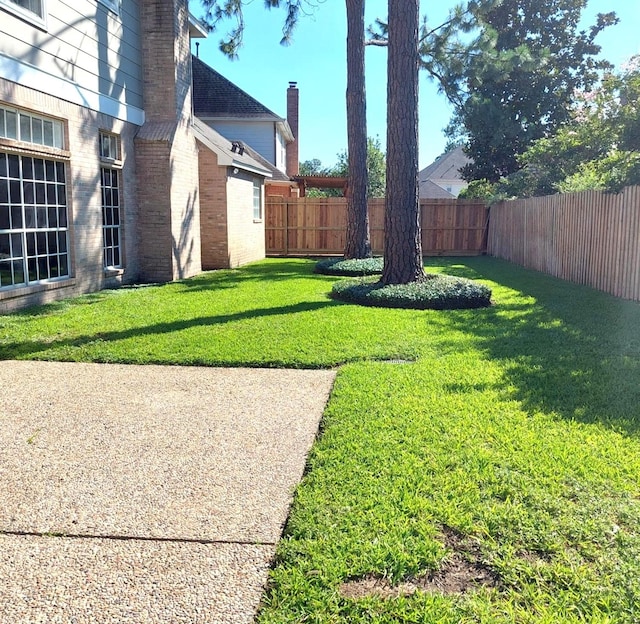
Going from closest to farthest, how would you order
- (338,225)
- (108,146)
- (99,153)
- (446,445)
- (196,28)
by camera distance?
(446,445) → (99,153) → (108,146) → (196,28) → (338,225)

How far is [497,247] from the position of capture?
67.0ft

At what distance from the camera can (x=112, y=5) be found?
11367 millimetres

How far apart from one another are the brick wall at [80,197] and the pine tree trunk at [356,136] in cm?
658

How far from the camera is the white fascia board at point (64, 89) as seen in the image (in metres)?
8.26

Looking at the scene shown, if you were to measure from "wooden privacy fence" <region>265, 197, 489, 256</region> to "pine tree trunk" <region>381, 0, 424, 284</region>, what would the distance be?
11152 millimetres

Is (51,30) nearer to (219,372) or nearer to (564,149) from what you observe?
(219,372)

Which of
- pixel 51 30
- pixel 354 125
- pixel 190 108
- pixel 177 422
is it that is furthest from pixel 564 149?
pixel 177 422

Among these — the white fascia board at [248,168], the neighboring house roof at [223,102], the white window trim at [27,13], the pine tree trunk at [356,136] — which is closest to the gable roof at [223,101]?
the neighboring house roof at [223,102]

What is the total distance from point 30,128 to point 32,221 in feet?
4.45

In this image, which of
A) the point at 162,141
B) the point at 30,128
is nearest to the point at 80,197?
the point at 30,128

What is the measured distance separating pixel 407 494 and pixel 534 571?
801 mm

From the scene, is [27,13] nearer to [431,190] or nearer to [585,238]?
[585,238]

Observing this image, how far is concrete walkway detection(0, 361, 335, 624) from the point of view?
97.4 inches

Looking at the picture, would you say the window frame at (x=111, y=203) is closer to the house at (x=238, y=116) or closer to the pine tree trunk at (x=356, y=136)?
the pine tree trunk at (x=356, y=136)
